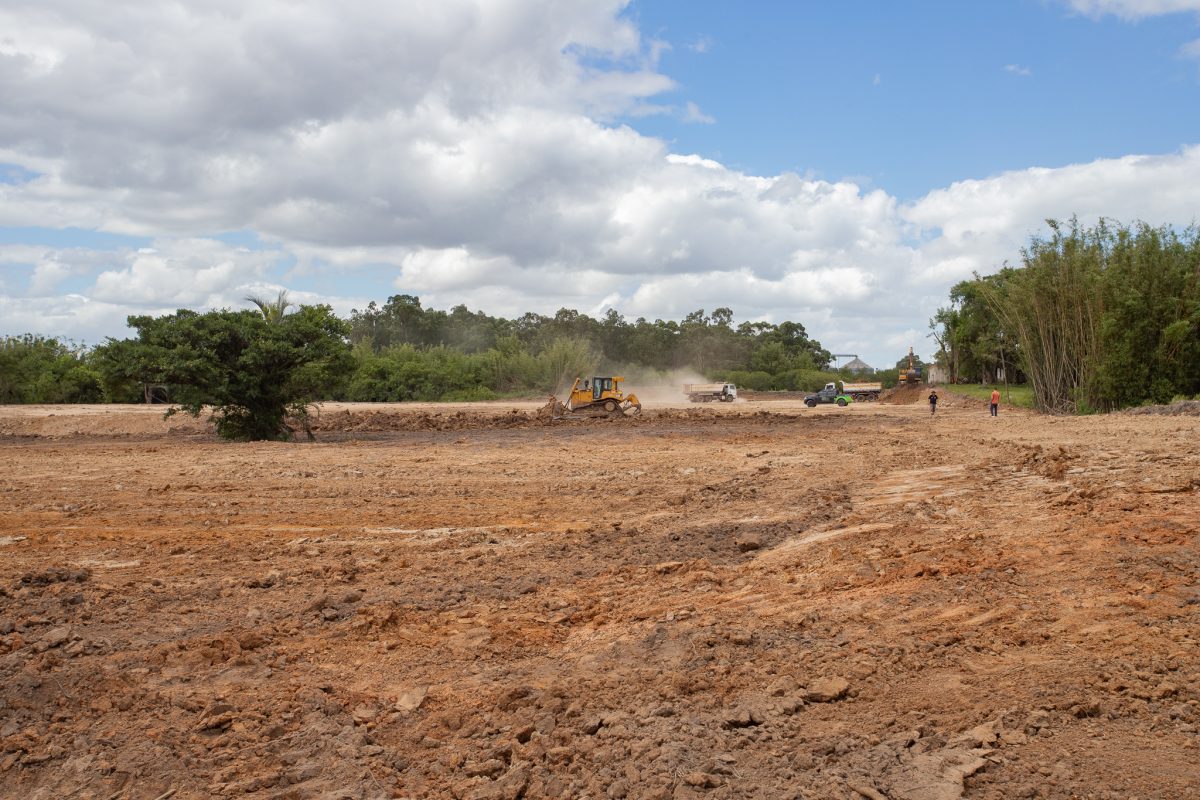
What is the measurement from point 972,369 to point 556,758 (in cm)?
6784

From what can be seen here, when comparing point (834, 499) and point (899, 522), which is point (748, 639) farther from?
point (834, 499)

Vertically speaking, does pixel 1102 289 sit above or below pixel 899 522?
above

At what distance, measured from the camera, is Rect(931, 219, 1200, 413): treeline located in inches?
1141

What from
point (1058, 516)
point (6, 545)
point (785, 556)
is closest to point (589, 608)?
point (785, 556)

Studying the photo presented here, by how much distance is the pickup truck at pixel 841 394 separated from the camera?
184 ft

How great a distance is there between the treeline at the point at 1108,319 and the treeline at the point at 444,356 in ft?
81.3

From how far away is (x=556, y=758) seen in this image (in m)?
4.92

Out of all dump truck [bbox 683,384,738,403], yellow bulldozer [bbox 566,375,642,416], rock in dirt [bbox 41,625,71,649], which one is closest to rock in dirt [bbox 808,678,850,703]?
rock in dirt [bbox 41,625,71,649]

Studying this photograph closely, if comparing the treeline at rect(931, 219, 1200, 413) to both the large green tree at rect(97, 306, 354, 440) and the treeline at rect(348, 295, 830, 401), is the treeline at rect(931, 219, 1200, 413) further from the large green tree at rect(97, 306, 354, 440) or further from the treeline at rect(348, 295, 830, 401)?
the treeline at rect(348, 295, 830, 401)

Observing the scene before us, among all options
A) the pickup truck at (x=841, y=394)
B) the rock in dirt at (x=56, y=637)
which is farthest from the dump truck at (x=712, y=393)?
the rock in dirt at (x=56, y=637)

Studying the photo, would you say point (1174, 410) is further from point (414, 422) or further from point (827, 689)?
point (414, 422)

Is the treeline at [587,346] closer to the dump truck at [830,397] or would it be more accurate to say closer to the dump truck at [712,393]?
the dump truck at [712,393]

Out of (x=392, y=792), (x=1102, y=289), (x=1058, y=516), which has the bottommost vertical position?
(x=392, y=792)

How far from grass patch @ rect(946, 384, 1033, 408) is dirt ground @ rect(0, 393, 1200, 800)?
108ft
